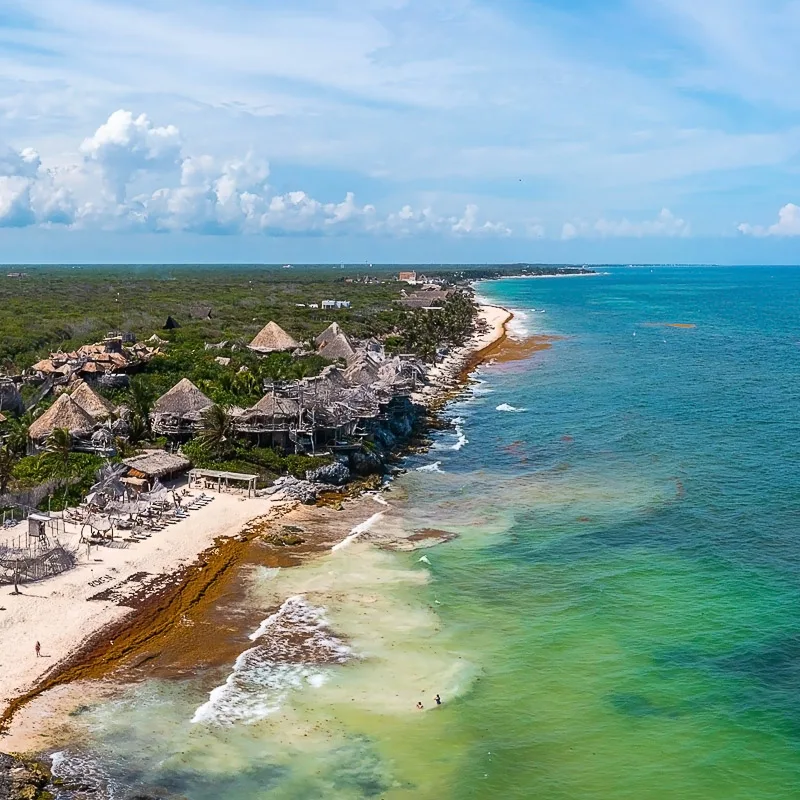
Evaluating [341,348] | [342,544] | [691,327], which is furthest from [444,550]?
[691,327]

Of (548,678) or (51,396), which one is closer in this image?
(548,678)

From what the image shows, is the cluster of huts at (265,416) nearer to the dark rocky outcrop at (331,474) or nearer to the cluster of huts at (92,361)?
the dark rocky outcrop at (331,474)

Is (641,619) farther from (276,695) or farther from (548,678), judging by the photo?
(276,695)

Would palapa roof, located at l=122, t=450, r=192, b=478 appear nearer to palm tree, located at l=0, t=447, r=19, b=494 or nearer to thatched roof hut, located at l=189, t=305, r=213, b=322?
palm tree, located at l=0, t=447, r=19, b=494

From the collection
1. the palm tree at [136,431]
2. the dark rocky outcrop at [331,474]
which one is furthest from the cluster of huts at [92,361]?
the dark rocky outcrop at [331,474]

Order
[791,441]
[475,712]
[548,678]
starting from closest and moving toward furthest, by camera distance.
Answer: [475,712] < [548,678] < [791,441]

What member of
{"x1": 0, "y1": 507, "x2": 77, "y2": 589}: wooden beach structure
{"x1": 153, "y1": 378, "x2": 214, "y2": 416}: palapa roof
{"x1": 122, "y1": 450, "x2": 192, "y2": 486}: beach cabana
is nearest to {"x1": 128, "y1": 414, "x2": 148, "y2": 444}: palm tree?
{"x1": 153, "y1": 378, "x2": 214, "y2": 416}: palapa roof
